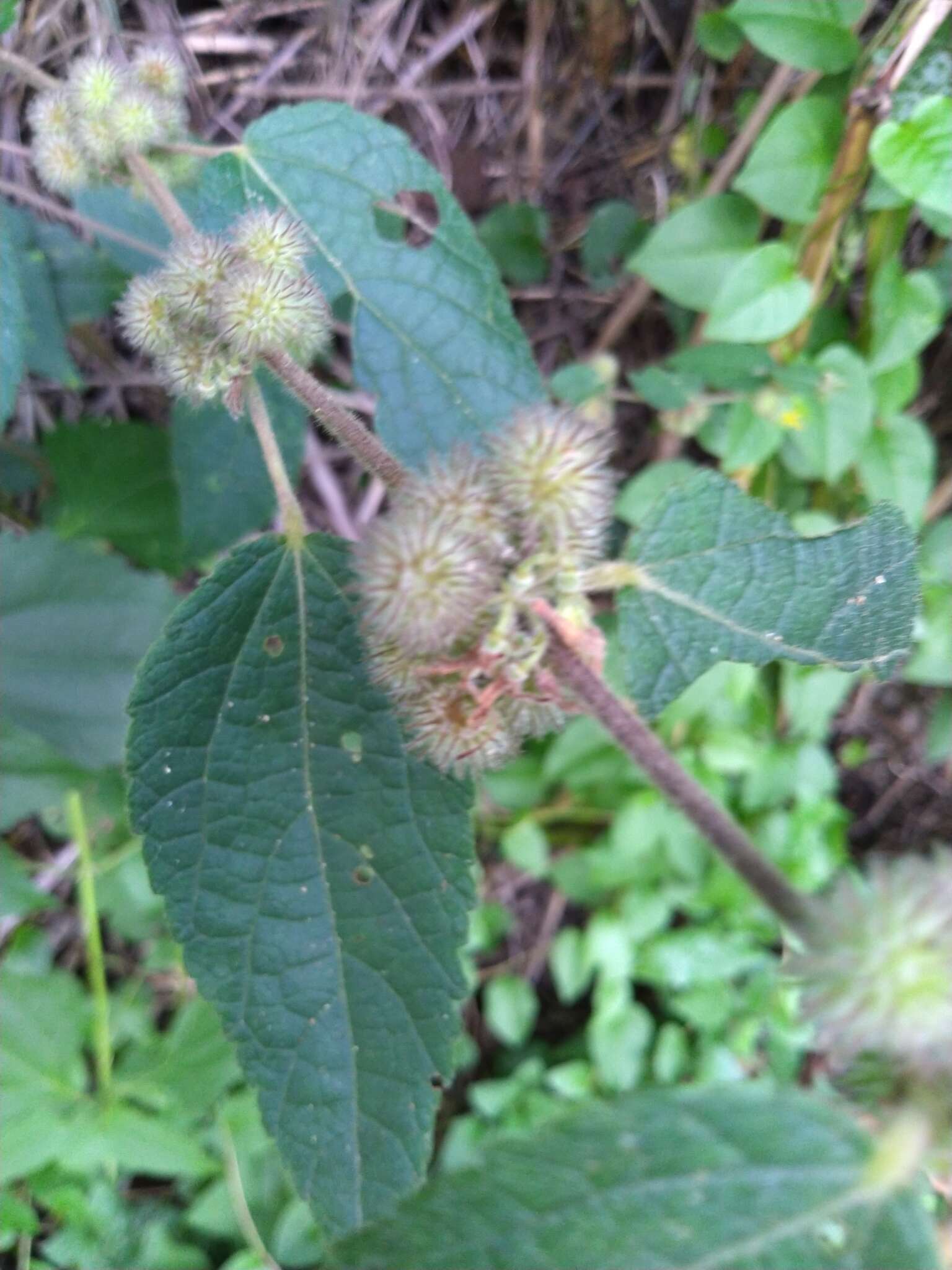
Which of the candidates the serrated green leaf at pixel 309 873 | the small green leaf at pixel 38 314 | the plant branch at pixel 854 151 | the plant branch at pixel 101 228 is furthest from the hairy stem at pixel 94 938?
the plant branch at pixel 854 151

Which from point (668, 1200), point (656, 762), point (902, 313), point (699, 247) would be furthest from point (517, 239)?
point (668, 1200)

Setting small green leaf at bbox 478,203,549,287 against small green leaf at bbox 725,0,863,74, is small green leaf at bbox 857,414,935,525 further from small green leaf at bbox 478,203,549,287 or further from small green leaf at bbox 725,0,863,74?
small green leaf at bbox 478,203,549,287

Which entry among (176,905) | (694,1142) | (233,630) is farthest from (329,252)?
(694,1142)

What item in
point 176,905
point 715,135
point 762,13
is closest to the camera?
point 176,905

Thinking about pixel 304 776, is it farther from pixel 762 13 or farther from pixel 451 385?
pixel 762 13

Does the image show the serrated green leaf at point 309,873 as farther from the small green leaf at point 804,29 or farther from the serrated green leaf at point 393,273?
the small green leaf at point 804,29

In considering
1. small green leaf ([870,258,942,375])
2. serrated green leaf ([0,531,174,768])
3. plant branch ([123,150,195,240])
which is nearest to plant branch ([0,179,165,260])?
plant branch ([123,150,195,240])
